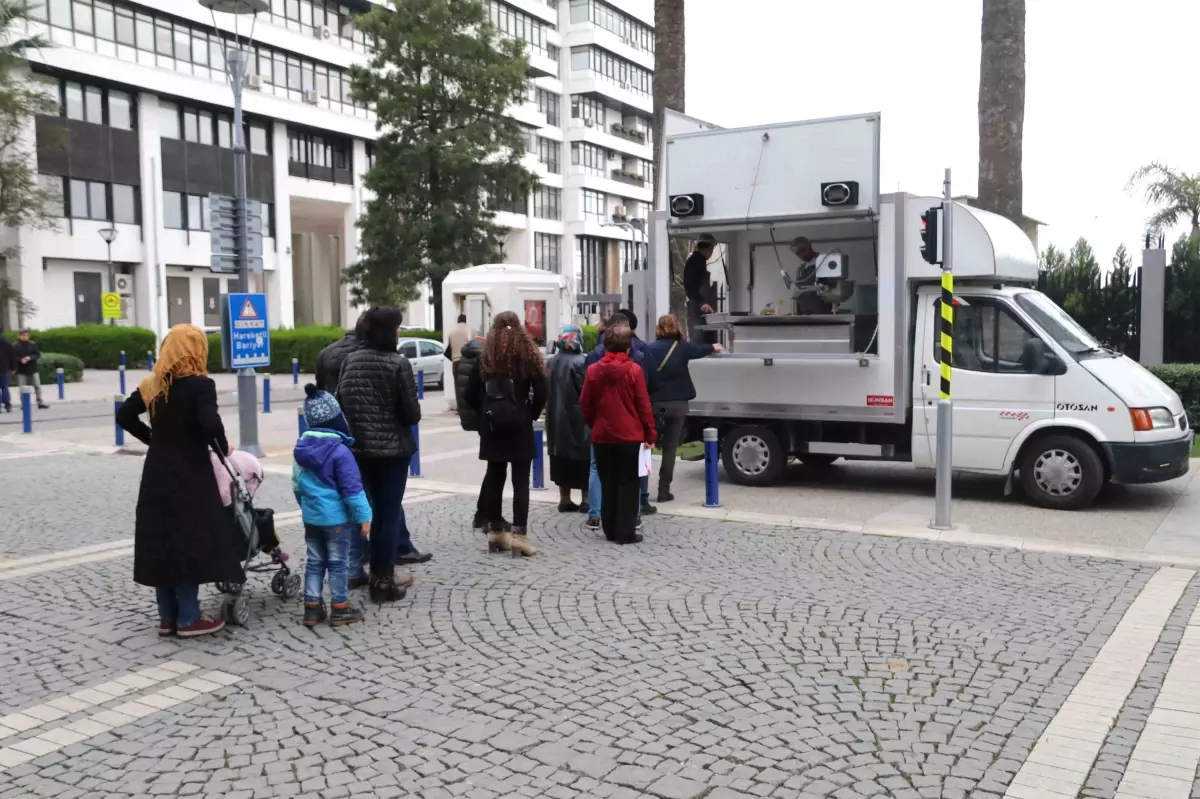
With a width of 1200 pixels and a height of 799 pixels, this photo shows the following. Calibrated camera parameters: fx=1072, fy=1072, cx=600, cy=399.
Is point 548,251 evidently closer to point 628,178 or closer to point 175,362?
point 628,178

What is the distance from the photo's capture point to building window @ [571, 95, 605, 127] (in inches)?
2847

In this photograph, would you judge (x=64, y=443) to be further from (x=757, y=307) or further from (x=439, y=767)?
(x=439, y=767)

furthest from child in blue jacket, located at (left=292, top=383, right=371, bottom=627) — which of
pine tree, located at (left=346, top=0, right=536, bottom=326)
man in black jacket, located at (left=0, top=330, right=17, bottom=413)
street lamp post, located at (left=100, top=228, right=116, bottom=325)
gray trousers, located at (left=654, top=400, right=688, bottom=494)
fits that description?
street lamp post, located at (left=100, top=228, right=116, bottom=325)

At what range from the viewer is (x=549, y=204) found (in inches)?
2758

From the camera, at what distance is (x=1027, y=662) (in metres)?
5.45

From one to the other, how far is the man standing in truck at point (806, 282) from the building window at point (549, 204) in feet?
188

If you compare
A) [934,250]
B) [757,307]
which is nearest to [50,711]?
[934,250]

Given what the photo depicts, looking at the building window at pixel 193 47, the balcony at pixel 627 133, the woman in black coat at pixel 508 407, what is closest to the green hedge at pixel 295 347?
the building window at pixel 193 47

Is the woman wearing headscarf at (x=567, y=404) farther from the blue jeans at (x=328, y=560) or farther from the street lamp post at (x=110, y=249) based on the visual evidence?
the street lamp post at (x=110, y=249)

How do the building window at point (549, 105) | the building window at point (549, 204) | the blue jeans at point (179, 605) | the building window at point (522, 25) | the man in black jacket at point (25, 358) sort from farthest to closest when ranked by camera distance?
the building window at point (549, 105) < the building window at point (549, 204) < the building window at point (522, 25) < the man in black jacket at point (25, 358) < the blue jeans at point (179, 605)

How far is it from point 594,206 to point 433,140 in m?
Answer: 41.7

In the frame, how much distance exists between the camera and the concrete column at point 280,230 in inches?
1860

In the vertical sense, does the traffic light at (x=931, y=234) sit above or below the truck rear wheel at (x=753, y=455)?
above

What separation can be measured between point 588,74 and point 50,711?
7048 centimetres
